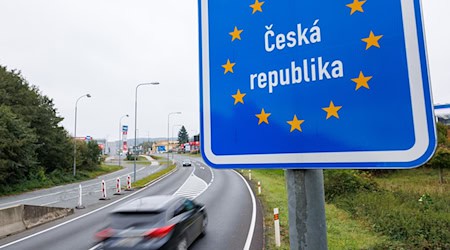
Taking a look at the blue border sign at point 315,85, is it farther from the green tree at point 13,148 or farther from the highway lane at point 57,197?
the green tree at point 13,148

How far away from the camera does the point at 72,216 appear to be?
13539mm

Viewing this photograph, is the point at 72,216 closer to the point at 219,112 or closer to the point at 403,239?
the point at 403,239

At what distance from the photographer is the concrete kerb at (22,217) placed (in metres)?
10.2

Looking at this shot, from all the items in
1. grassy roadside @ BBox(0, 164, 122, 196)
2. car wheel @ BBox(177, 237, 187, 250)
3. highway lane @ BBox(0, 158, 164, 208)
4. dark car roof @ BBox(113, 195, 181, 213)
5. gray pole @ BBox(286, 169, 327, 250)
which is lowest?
highway lane @ BBox(0, 158, 164, 208)

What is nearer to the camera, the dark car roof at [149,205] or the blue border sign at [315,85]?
the blue border sign at [315,85]

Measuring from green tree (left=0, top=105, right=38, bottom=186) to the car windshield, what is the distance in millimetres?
23428

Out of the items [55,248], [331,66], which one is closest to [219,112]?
[331,66]

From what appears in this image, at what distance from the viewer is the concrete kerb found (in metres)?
10.2

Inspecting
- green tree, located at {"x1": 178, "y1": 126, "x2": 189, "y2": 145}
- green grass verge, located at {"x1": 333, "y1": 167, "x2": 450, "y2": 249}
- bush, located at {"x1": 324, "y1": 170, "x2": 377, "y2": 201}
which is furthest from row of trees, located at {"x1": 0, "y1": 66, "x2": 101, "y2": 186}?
green tree, located at {"x1": 178, "y1": 126, "x2": 189, "y2": 145}

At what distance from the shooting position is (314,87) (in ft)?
3.71

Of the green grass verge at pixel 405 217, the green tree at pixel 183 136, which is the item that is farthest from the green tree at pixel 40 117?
the green tree at pixel 183 136

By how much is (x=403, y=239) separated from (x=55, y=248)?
1046cm

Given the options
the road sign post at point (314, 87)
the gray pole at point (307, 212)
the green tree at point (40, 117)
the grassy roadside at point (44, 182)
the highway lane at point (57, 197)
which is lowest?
the highway lane at point (57, 197)

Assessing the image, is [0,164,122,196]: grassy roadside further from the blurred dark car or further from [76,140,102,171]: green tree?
the blurred dark car
